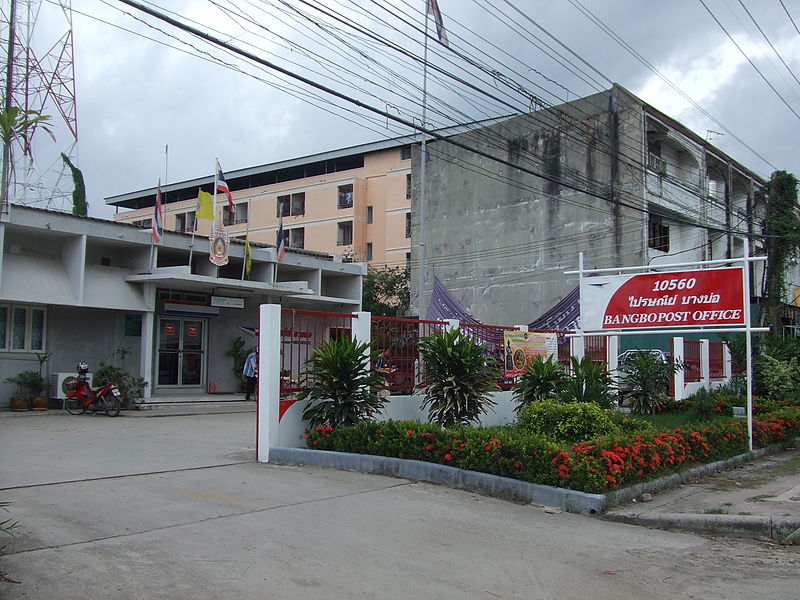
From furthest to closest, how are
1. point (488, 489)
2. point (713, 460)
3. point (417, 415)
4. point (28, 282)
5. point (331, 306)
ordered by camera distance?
point (331, 306) < point (28, 282) < point (417, 415) < point (713, 460) < point (488, 489)

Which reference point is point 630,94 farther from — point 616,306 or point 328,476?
point 328,476

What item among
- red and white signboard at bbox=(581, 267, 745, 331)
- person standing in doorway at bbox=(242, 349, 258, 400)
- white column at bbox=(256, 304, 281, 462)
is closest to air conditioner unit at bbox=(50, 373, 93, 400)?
person standing in doorway at bbox=(242, 349, 258, 400)

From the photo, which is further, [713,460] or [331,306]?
[331,306]

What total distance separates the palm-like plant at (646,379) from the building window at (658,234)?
14.1m

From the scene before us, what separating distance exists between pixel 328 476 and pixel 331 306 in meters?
18.7

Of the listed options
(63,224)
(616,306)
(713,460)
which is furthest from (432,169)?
(713,460)

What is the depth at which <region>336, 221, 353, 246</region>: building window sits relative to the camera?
53562 mm

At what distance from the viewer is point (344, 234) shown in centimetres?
5397

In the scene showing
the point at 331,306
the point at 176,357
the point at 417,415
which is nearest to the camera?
the point at 417,415

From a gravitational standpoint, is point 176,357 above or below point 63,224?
below

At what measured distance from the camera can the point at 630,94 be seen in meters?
28.1

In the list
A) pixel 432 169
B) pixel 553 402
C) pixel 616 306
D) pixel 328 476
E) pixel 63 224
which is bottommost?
pixel 328 476

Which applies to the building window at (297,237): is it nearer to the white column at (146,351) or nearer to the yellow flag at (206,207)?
the yellow flag at (206,207)

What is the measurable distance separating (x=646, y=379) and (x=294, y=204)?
146 feet
